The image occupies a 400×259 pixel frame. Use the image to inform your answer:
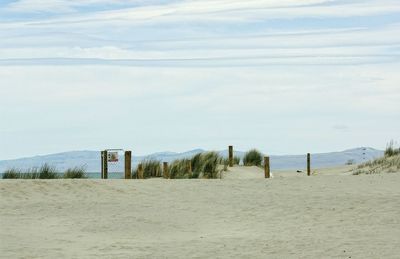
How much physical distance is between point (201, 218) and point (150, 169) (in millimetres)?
12498

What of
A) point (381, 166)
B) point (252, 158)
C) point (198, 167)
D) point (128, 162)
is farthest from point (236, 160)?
point (128, 162)

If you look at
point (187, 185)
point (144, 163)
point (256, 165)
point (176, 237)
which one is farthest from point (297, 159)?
point (176, 237)

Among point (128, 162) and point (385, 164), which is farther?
point (385, 164)

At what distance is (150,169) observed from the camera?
30203 millimetres

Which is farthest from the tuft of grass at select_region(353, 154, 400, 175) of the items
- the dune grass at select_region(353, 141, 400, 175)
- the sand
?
the sand

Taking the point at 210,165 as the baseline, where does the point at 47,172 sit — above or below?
below

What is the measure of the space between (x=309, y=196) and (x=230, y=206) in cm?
251

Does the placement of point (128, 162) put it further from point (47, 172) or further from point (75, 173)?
point (47, 172)

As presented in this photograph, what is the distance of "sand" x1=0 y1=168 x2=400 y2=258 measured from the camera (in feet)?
44.7

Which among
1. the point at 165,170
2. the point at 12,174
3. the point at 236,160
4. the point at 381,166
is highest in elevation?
the point at 236,160

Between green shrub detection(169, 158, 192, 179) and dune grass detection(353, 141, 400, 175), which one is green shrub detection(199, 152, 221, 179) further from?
dune grass detection(353, 141, 400, 175)

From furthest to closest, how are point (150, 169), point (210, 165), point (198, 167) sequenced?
1. point (210, 165)
2. point (198, 167)
3. point (150, 169)

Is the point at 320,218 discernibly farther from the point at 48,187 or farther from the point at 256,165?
the point at 256,165

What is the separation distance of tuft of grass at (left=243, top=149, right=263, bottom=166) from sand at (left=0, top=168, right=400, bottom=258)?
49.3ft
